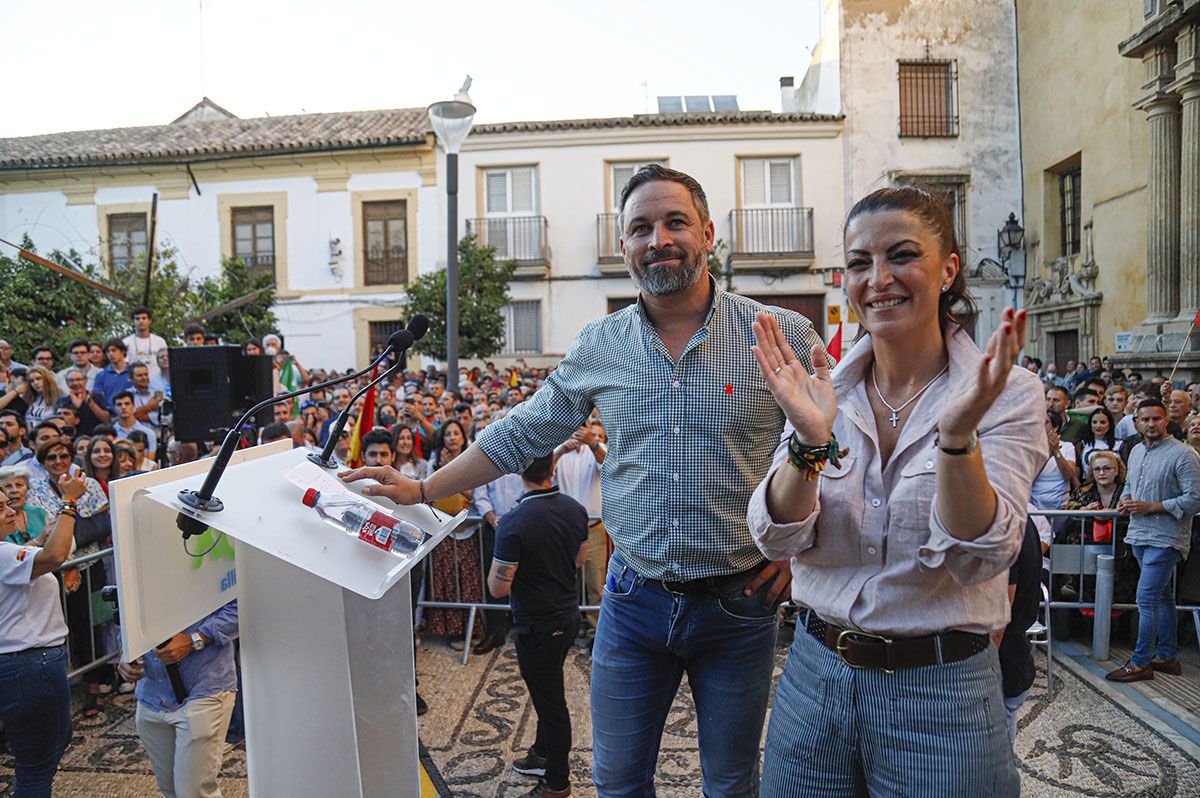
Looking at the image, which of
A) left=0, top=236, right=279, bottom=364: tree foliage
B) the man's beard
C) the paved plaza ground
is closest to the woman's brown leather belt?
the man's beard

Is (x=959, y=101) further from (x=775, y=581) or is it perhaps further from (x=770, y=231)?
(x=775, y=581)

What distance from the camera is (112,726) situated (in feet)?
15.3

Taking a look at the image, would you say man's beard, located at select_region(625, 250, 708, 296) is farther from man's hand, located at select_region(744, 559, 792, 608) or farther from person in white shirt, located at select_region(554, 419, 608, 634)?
person in white shirt, located at select_region(554, 419, 608, 634)

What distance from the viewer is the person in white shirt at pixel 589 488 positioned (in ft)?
20.7

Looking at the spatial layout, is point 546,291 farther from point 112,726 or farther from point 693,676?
point 693,676

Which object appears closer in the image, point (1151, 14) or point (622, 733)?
point (622, 733)

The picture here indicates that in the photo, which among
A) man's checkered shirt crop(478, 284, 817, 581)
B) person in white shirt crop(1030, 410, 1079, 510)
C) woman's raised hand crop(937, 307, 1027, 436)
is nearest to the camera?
woman's raised hand crop(937, 307, 1027, 436)

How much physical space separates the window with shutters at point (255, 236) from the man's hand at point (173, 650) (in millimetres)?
19976

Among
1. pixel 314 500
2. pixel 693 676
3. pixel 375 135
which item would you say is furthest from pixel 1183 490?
pixel 375 135

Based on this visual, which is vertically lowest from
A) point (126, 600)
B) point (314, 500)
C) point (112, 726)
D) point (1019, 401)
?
point (112, 726)

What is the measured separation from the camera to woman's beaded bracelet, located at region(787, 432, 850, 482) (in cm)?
168

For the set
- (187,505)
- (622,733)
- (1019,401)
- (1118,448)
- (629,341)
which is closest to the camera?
(1019,401)

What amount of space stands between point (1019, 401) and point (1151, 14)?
1503cm

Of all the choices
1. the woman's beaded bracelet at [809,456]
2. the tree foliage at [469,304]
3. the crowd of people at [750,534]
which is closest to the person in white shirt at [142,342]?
the crowd of people at [750,534]
